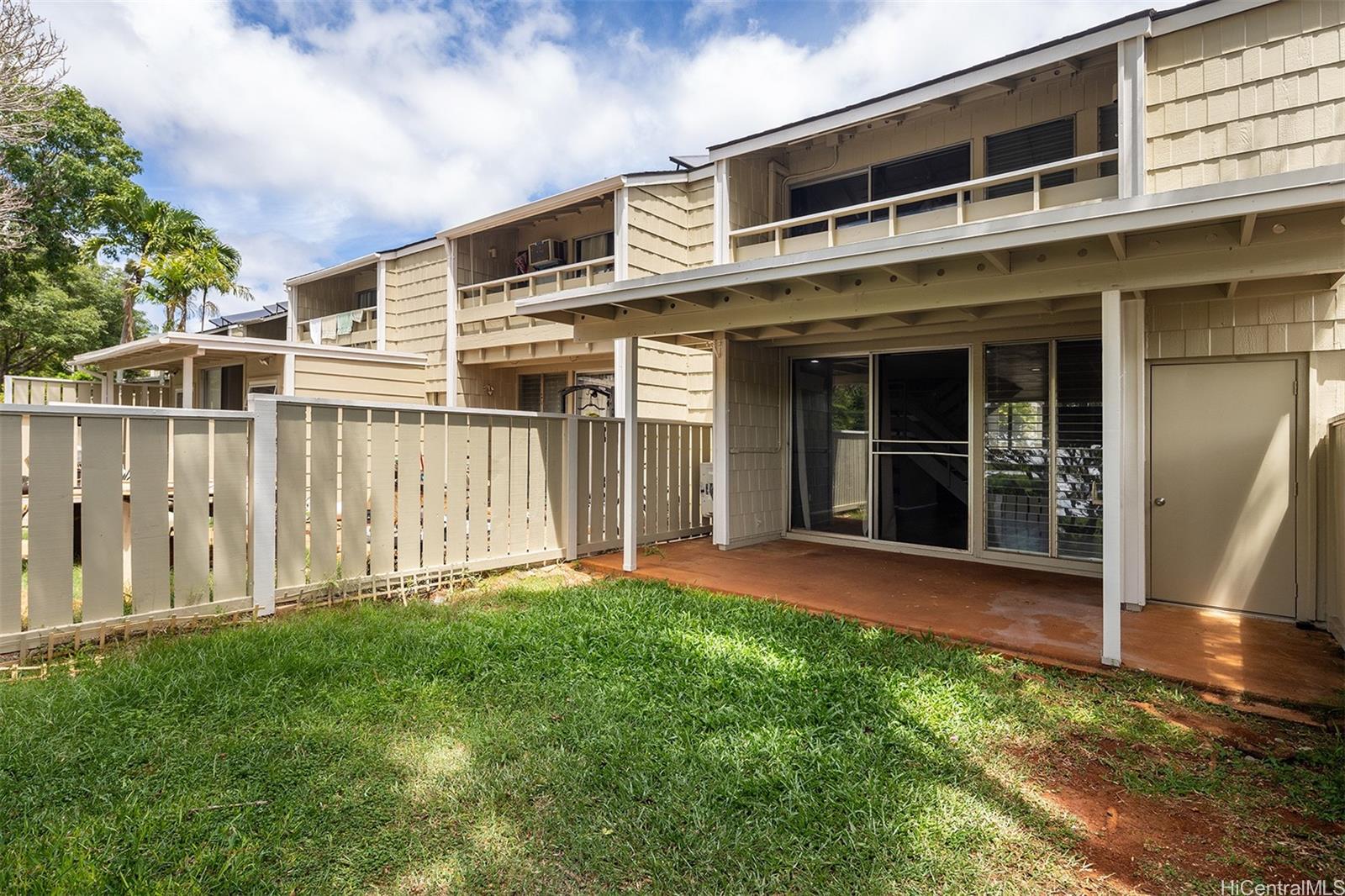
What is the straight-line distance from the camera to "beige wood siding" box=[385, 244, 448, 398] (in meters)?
12.2

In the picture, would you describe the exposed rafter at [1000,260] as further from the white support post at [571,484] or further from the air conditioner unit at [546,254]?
the air conditioner unit at [546,254]

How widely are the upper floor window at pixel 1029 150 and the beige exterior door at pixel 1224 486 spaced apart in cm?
251

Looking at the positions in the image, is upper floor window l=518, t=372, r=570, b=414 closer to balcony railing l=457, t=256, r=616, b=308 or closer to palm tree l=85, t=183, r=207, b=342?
balcony railing l=457, t=256, r=616, b=308

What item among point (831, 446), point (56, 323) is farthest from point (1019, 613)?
point (56, 323)

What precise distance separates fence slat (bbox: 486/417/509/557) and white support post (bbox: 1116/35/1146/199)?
19.7 ft

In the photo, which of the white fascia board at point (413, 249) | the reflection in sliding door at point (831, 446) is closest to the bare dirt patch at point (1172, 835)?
A: the reflection in sliding door at point (831, 446)

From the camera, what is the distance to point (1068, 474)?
6324 millimetres

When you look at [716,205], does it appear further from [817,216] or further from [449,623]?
[449,623]

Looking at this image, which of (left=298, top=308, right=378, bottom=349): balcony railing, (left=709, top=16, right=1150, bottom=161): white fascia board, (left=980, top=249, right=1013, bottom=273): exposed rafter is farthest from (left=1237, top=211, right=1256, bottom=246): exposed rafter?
(left=298, top=308, right=378, bottom=349): balcony railing

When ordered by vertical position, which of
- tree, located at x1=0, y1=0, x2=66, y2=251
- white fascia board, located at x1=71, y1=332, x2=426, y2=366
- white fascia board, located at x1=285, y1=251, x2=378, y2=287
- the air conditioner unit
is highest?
tree, located at x1=0, y1=0, x2=66, y2=251

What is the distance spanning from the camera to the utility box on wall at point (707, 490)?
8430 millimetres

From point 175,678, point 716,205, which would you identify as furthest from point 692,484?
point 175,678

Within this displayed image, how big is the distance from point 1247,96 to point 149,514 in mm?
8802

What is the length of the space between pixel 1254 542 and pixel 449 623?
628cm
